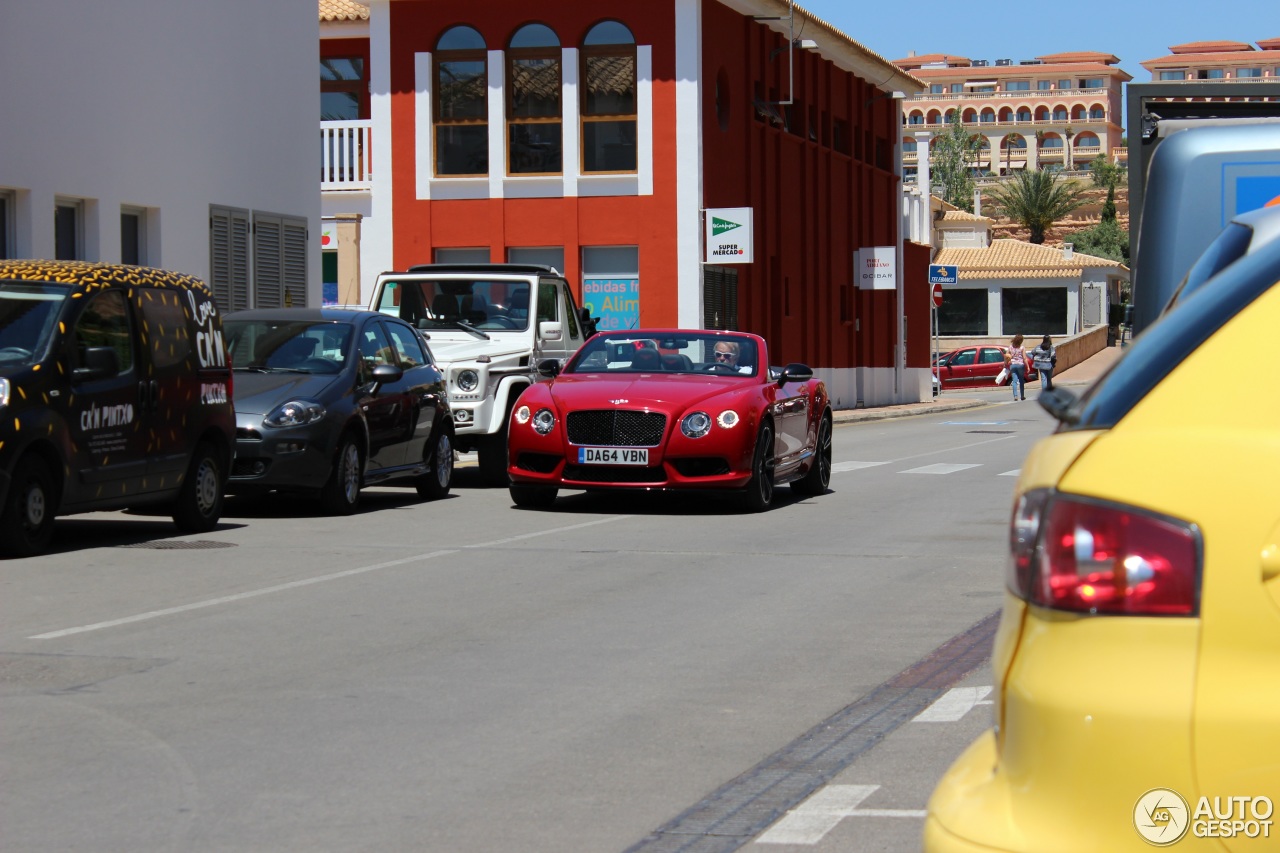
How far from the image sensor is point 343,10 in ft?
128

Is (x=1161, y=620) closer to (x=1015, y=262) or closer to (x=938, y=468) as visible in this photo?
(x=938, y=468)

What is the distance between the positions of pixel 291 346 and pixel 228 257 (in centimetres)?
911

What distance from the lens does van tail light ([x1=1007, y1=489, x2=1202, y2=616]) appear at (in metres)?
2.97

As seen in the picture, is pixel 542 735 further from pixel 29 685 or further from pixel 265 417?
pixel 265 417

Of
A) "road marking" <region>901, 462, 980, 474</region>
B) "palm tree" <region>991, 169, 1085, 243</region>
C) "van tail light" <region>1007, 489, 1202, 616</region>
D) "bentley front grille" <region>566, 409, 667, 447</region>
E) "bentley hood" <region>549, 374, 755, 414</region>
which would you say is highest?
"palm tree" <region>991, 169, 1085, 243</region>

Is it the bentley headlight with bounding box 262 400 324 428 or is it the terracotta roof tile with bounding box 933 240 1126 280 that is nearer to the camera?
the bentley headlight with bounding box 262 400 324 428

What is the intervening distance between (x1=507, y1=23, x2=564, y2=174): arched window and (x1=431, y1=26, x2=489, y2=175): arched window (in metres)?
0.54

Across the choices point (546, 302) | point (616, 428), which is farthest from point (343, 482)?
point (546, 302)

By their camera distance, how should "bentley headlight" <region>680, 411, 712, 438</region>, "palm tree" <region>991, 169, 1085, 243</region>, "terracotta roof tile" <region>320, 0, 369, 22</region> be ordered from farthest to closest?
1. "palm tree" <region>991, 169, 1085, 243</region>
2. "terracotta roof tile" <region>320, 0, 369, 22</region>
3. "bentley headlight" <region>680, 411, 712, 438</region>

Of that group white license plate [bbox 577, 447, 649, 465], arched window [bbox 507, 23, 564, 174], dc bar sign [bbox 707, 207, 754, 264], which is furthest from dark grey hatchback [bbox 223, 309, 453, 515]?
arched window [bbox 507, 23, 564, 174]

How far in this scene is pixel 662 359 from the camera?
16.8 m

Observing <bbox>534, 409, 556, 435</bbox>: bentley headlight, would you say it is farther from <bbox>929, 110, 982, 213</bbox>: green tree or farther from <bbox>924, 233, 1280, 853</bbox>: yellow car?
<bbox>929, 110, 982, 213</bbox>: green tree

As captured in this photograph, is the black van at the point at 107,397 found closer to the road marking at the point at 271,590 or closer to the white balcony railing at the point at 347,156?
the road marking at the point at 271,590

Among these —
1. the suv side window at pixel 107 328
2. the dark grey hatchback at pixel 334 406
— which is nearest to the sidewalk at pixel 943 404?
the dark grey hatchback at pixel 334 406
